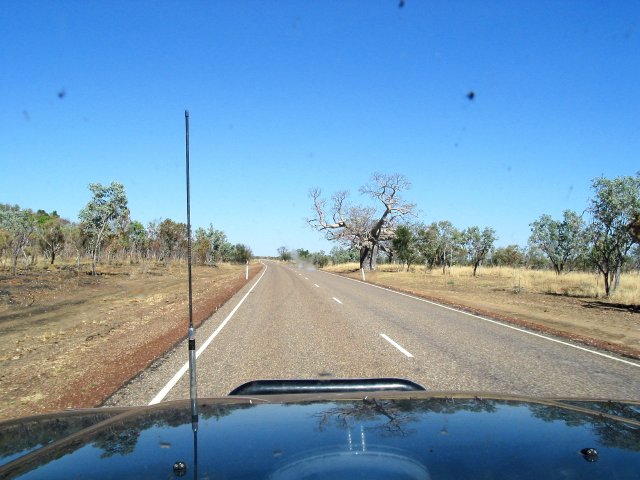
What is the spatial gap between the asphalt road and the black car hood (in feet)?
11.4

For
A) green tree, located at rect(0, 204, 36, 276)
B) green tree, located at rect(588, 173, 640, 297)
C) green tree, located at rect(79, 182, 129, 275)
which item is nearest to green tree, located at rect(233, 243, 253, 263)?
green tree, located at rect(0, 204, 36, 276)

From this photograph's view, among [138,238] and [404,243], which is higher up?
[138,238]

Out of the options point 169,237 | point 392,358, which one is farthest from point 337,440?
point 169,237

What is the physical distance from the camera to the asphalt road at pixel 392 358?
7.45 m

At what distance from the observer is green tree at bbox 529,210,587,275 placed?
161ft

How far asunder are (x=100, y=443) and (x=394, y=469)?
5.20 feet

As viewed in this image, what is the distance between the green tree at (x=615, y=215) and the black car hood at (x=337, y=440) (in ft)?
75.8

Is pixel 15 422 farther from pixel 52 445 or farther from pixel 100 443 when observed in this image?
pixel 100 443

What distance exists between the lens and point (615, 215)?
79.7 feet

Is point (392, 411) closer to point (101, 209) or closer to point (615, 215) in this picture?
point (615, 215)

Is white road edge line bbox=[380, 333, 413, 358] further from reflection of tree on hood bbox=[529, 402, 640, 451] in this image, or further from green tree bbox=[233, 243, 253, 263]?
green tree bbox=[233, 243, 253, 263]

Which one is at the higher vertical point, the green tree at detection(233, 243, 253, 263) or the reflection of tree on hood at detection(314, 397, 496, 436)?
the green tree at detection(233, 243, 253, 263)

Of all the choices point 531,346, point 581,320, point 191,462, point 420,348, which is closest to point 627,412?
point 191,462

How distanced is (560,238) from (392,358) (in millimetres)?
46837
